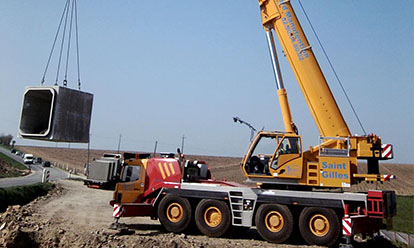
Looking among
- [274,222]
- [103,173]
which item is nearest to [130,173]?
[274,222]

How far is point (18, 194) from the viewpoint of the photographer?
1566cm

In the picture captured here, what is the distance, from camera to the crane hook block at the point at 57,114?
8617 mm

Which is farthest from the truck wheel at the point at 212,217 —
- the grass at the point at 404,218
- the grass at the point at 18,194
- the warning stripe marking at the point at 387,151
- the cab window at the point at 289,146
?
the grass at the point at 404,218

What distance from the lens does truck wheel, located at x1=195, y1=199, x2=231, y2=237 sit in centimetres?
1026

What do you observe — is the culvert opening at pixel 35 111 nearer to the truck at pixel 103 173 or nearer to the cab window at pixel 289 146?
the cab window at pixel 289 146

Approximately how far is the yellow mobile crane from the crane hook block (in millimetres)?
4590

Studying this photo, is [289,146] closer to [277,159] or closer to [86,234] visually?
[277,159]

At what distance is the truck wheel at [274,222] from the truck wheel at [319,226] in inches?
14.0

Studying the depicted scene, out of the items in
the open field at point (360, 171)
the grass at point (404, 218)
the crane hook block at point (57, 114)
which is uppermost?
the crane hook block at point (57, 114)

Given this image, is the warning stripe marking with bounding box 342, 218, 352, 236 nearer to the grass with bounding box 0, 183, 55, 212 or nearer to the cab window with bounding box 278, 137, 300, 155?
the cab window with bounding box 278, 137, 300, 155

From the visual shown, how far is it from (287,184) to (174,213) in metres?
3.37

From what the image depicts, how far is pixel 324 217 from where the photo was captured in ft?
31.1

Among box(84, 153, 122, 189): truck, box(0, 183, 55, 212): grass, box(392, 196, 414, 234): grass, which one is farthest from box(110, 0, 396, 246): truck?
box(84, 153, 122, 189): truck

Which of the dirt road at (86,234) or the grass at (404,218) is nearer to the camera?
the dirt road at (86,234)
